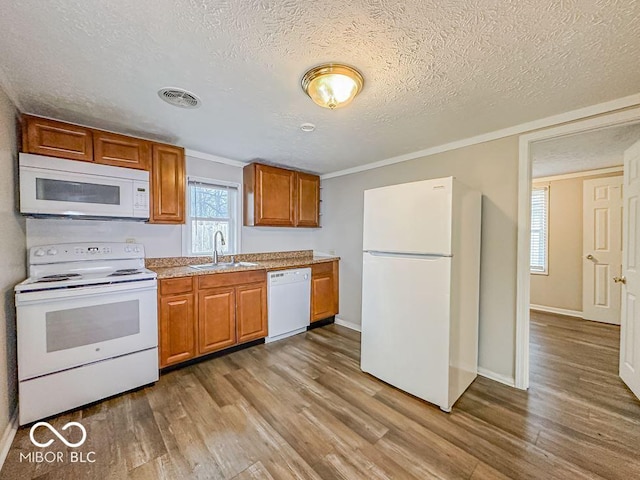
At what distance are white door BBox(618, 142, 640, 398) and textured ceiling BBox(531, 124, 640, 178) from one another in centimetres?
40

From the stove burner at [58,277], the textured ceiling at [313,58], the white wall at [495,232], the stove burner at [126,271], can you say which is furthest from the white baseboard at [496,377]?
the stove burner at [58,277]

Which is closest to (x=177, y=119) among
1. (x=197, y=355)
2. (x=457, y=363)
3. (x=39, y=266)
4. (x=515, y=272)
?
(x=39, y=266)

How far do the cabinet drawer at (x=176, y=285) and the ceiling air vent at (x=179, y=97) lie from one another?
148 centimetres

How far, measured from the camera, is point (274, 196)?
3502mm

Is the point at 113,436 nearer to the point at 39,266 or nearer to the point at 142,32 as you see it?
the point at 39,266

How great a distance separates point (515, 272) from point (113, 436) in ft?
10.5

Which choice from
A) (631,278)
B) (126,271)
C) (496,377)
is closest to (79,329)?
(126,271)

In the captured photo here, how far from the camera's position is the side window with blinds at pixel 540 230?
4.42m

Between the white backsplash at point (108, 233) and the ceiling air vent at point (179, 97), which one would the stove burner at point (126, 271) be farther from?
the ceiling air vent at point (179, 97)

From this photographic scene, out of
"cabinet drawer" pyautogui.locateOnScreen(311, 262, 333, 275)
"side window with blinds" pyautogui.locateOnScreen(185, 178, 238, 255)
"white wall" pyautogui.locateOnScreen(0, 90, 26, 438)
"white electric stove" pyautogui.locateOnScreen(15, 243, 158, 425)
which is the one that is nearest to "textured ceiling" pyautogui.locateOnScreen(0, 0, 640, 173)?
"white wall" pyautogui.locateOnScreen(0, 90, 26, 438)

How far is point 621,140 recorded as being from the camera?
2.71 metres

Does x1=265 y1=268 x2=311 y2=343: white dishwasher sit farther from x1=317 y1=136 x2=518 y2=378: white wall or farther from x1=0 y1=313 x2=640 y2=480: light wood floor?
x1=317 y1=136 x2=518 y2=378: white wall

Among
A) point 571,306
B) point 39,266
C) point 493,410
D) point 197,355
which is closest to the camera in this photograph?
point 493,410

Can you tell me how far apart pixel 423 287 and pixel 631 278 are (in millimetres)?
1750
